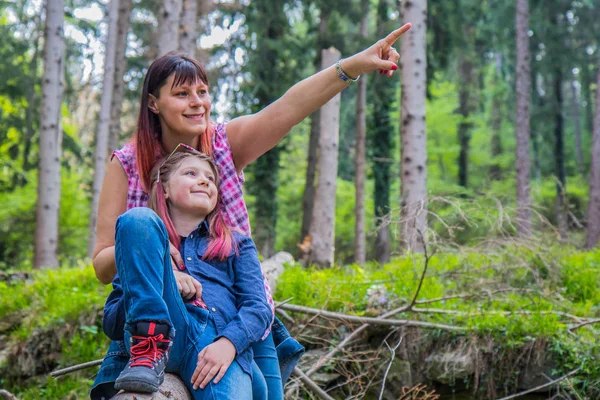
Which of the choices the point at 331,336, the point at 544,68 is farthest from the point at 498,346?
the point at 544,68

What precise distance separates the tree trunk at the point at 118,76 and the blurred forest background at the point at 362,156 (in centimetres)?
4

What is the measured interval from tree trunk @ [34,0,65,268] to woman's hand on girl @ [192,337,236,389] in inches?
315

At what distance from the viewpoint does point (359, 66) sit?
264 cm

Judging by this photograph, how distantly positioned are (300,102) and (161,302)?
1.10 meters

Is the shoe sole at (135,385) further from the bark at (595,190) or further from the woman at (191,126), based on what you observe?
the bark at (595,190)

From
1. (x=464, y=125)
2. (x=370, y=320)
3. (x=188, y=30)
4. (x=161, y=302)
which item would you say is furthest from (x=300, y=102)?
(x=464, y=125)

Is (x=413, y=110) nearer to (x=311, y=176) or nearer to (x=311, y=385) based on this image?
(x=311, y=385)

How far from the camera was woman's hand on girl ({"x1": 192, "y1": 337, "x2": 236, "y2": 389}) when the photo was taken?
2234 millimetres

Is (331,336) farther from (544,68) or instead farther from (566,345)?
(544,68)

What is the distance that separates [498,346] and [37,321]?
13.1 ft

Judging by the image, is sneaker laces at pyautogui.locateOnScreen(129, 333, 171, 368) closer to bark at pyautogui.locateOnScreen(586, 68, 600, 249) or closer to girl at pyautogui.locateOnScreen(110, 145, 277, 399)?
girl at pyautogui.locateOnScreen(110, 145, 277, 399)

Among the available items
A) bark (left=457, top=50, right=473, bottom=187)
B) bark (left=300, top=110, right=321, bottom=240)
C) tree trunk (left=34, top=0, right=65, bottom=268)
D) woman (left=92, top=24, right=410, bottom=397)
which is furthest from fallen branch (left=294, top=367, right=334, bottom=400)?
bark (left=457, top=50, right=473, bottom=187)

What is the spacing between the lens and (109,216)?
2.67 m

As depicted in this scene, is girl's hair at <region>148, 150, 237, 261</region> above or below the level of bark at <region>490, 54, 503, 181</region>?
below
